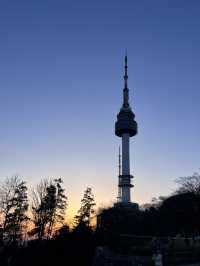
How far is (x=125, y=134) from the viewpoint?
342 ft

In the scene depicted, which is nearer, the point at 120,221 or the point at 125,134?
the point at 120,221

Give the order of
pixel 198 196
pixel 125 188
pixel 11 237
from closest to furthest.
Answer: pixel 198 196 < pixel 11 237 < pixel 125 188

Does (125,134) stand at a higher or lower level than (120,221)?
higher

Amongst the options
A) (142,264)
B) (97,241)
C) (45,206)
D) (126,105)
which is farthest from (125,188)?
(142,264)

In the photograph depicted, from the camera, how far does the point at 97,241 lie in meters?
40.4

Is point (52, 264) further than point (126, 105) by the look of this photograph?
No

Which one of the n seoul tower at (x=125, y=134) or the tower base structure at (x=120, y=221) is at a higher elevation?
the n seoul tower at (x=125, y=134)

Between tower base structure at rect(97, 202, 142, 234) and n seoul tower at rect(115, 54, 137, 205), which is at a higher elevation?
n seoul tower at rect(115, 54, 137, 205)

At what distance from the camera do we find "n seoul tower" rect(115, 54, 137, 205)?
324 ft

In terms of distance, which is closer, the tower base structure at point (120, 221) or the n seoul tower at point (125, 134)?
the tower base structure at point (120, 221)

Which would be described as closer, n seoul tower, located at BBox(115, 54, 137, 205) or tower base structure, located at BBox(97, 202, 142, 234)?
tower base structure, located at BBox(97, 202, 142, 234)

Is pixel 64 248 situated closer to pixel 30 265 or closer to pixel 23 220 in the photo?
pixel 30 265

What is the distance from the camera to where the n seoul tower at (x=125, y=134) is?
98688 mm

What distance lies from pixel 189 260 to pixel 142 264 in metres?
4.62
